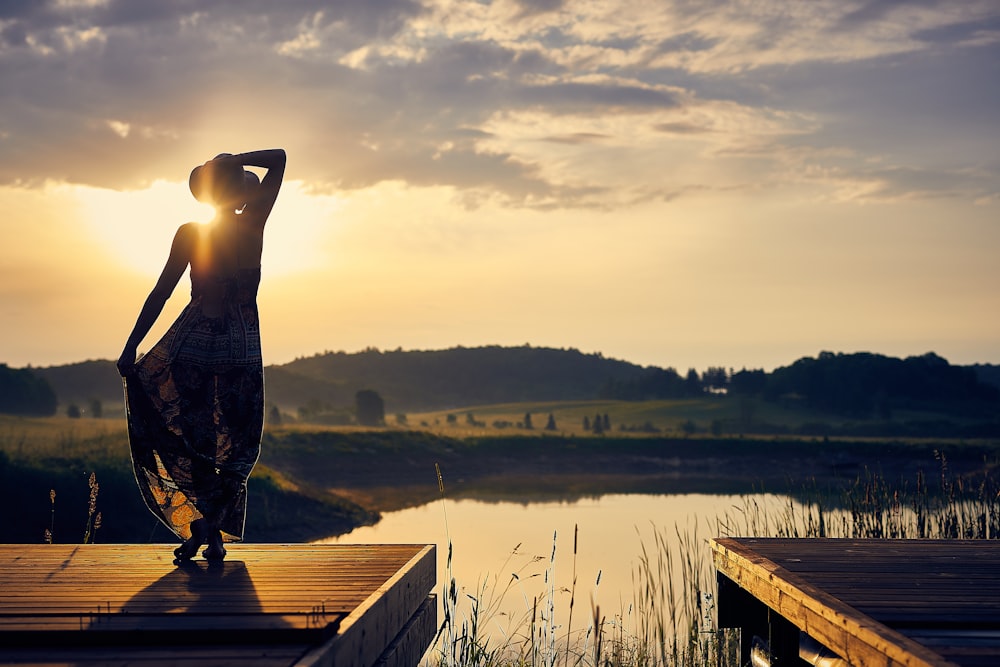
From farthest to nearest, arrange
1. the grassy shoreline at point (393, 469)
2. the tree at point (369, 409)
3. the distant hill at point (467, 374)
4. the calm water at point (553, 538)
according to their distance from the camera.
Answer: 1. the distant hill at point (467, 374)
2. the tree at point (369, 409)
3. the grassy shoreline at point (393, 469)
4. the calm water at point (553, 538)

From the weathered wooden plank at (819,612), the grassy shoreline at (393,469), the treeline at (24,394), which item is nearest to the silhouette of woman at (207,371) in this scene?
the weathered wooden plank at (819,612)

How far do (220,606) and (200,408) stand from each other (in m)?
1.54

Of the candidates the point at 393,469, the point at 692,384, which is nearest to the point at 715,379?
the point at 692,384

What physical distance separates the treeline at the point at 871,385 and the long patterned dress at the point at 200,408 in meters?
78.2

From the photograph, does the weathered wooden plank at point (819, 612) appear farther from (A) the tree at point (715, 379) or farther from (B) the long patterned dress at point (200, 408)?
(A) the tree at point (715, 379)

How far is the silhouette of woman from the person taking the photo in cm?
538

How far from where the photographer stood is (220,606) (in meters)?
4.12

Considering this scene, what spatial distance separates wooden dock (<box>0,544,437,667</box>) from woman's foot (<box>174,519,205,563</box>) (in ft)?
0.19

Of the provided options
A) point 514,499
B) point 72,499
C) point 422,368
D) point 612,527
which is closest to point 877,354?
point 422,368

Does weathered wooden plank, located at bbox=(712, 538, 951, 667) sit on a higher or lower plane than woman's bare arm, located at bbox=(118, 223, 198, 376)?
lower

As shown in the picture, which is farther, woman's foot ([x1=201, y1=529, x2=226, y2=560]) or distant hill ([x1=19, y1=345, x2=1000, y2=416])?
distant hill ([x1=19, y1=345, x2=1000, y2=416])

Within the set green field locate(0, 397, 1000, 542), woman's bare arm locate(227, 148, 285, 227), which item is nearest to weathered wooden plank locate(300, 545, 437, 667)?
woman's bare arm locate(227, 148, 285, 227)

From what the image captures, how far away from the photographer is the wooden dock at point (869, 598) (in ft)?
12.2

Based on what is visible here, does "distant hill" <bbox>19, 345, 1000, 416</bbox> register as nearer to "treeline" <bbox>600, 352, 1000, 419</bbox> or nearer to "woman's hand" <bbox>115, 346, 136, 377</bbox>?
"treeline" <bbox>600, 352, 1000, 419</bbox>
